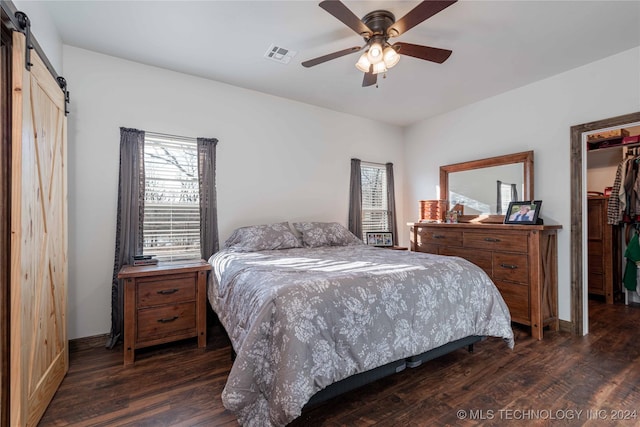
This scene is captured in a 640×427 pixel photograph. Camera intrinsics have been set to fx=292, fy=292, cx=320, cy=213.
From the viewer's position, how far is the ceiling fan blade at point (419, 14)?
1.58 m

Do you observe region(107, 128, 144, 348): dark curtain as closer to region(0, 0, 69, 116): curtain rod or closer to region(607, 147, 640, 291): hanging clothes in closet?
region(0, 0, 69, 116): curtain rod

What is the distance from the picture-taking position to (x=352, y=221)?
4230mm

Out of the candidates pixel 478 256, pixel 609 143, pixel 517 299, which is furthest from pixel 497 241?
pixel 609 143

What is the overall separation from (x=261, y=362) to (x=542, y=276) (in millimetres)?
2942

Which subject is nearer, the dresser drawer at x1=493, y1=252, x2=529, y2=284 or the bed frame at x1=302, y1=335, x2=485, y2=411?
the bed frame at x1=302, y1=335, x2=485, y2=411

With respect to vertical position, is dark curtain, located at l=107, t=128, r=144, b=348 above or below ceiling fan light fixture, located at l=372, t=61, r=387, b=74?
below

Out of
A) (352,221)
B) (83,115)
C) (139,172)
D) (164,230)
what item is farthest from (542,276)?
(83,115)

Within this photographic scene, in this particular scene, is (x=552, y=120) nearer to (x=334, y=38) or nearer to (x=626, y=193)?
(x=626, y=193)

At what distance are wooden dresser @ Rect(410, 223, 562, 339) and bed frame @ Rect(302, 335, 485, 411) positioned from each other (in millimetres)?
1097

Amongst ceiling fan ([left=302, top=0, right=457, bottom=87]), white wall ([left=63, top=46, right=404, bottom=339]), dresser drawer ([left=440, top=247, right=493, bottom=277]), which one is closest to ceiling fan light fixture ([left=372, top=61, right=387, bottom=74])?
ceiling fan ([left=302, top=0, right=457, bottom=87])

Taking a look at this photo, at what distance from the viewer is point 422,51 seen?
6.95ft

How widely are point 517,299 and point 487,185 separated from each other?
143cm

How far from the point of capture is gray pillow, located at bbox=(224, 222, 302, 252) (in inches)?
120

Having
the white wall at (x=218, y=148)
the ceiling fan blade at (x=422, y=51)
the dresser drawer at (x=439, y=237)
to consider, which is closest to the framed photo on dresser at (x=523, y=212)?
the dresser drawer at (x=439, y=237)
